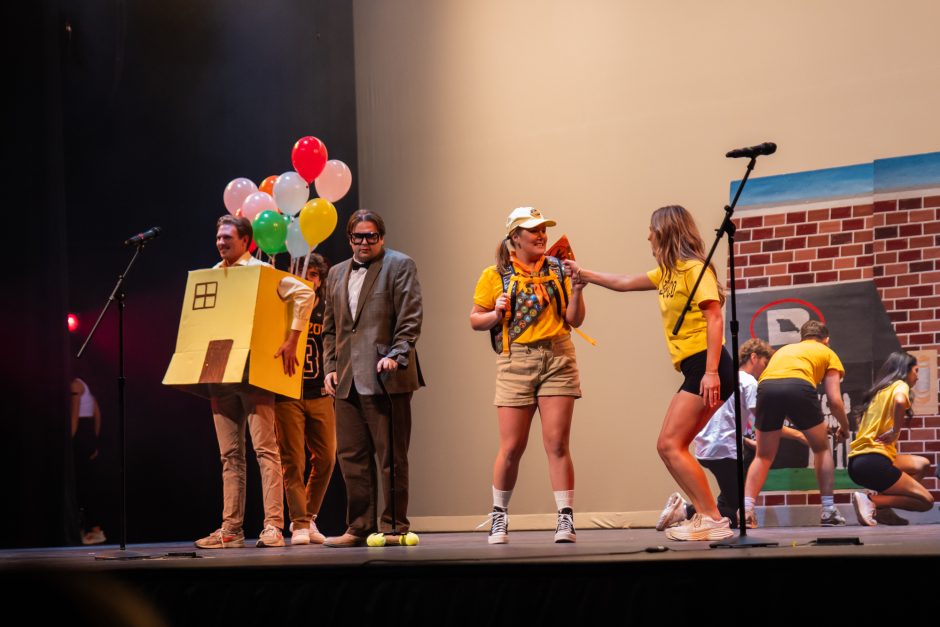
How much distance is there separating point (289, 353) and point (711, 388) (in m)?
2.17

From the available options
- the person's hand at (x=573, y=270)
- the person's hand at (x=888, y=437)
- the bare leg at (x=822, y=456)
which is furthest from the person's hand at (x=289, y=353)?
the person's hand at (x=888, y=437)

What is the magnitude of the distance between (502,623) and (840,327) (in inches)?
150

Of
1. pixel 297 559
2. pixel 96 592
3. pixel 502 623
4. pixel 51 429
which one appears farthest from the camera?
pixel 51 429

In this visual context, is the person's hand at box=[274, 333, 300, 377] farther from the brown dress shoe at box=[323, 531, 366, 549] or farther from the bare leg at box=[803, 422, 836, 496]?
the bare leg at box=[803, 422, 836, 496]

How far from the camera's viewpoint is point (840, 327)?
6.02 m

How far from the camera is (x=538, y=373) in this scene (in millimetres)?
4629

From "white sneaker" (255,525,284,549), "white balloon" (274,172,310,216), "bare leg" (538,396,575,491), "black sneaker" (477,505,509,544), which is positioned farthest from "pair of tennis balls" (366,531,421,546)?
"white balloon" (274,172,310,216)

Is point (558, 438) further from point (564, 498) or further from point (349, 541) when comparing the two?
point (349, 541)

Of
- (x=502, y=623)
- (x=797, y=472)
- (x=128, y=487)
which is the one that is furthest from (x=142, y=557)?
(x=797, y=472)

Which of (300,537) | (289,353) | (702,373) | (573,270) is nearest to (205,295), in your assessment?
(289,353)

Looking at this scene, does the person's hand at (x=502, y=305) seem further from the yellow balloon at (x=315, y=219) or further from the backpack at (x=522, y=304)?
the yellow balloon at (x=315, y=219)

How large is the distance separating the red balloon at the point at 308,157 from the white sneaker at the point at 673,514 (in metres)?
2.86

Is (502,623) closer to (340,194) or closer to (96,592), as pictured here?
(96,592)

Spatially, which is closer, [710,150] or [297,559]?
[297,559]
